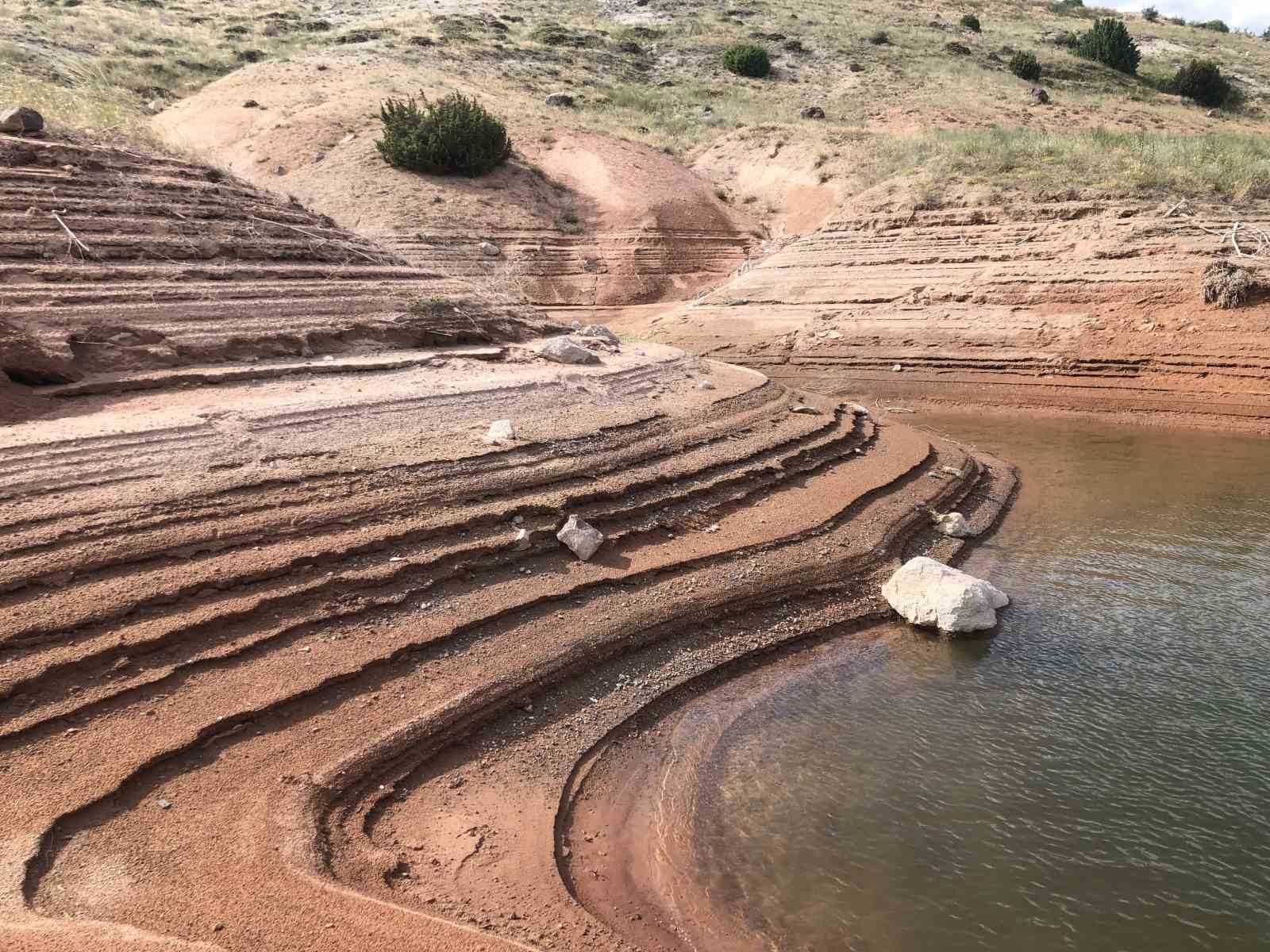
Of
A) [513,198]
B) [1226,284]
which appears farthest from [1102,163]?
[513,198]

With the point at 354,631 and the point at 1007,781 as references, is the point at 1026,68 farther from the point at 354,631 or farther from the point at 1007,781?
the point at 354,631

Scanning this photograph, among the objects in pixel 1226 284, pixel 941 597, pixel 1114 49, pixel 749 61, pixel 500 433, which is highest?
pixel 1114 49

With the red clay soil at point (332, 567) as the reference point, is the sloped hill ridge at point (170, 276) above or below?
above

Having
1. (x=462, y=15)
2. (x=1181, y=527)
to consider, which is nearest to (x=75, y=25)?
(x=462, y=15)

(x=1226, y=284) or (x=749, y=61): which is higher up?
(x=749, y=61)

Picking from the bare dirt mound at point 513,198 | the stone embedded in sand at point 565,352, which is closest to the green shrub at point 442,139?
the bare dirt mound at point 513,198

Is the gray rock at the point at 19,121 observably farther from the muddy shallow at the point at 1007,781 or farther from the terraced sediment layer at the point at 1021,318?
the terraced sediment layer at the point at 1021,318

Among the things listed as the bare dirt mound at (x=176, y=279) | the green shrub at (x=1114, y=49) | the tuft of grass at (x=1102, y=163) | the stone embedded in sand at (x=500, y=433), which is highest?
the green shrub at (x=1114, y=49)
